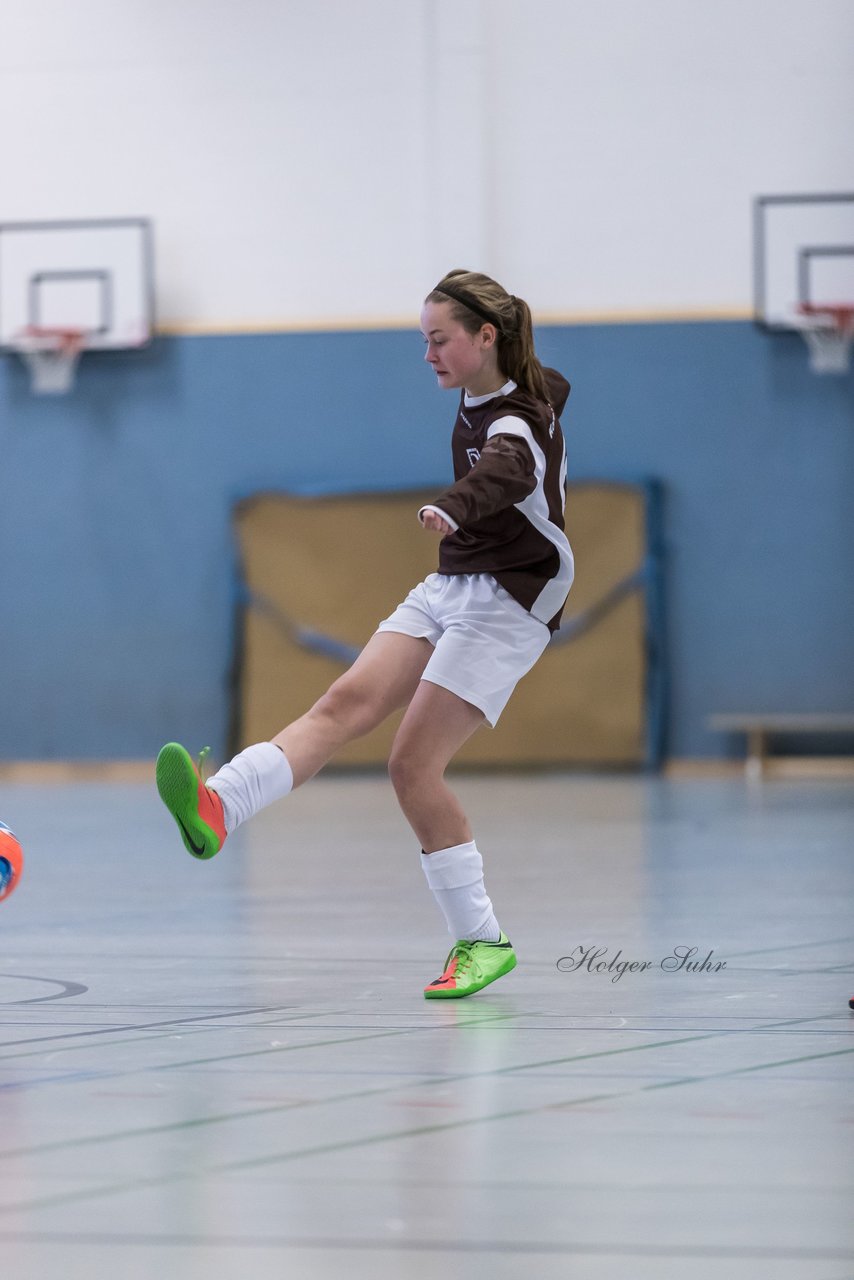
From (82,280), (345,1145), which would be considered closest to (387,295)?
(82,280)

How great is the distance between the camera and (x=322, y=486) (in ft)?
38.8

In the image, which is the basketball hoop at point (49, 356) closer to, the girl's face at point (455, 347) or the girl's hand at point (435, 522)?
the girl's face at point (455, 347)

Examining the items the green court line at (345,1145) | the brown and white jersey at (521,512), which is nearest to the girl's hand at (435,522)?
the brown and white jersey at (521,512)

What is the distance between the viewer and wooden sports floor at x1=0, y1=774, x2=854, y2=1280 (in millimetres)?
1954

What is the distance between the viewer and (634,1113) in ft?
8.32

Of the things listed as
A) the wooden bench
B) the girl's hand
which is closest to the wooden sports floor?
the girl's hand

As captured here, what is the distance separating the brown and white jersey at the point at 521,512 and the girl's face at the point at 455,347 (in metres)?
0.07

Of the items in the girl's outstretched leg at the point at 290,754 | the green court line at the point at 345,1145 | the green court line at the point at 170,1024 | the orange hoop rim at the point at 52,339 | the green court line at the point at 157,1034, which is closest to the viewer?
the green court line at the point at 345,1145

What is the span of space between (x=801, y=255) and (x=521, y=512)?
825 cm

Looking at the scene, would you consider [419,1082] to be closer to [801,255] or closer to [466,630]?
[466,630]

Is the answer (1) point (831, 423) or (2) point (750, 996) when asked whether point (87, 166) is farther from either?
(2) point (750, 996)

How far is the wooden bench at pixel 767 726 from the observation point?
443 inches
